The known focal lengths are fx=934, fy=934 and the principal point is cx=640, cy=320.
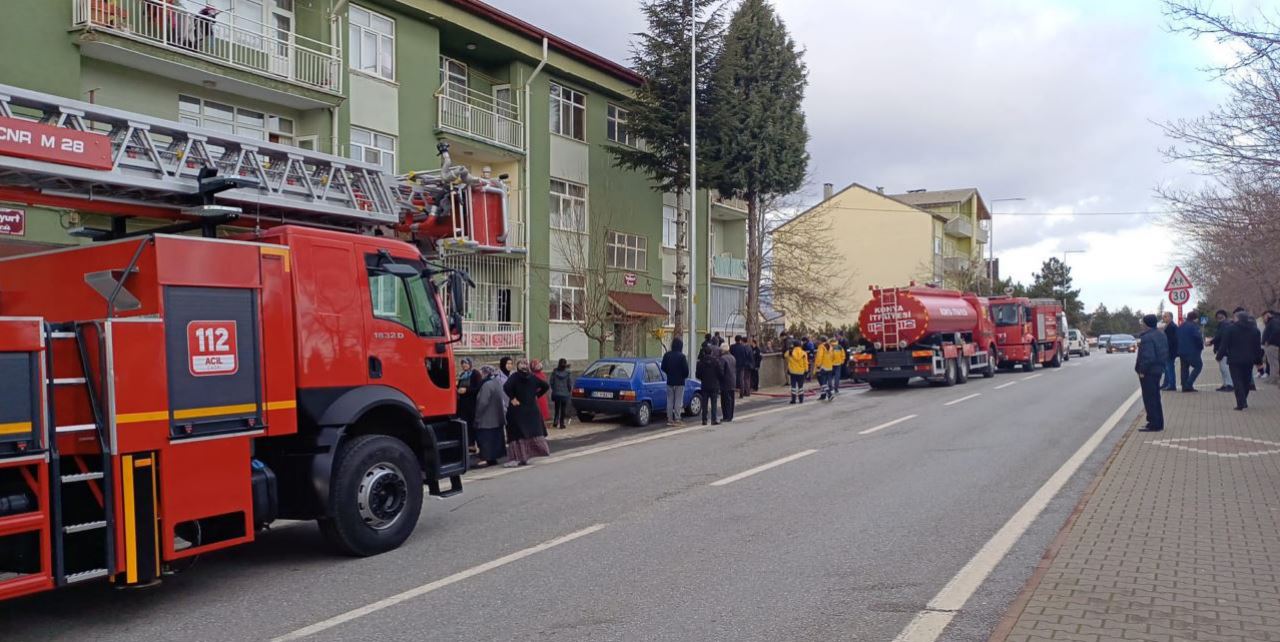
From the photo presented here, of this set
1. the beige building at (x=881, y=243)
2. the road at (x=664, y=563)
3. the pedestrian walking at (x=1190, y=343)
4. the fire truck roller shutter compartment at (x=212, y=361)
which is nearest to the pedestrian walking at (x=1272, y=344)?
the pedestrian walking at (x=1190, y=343)

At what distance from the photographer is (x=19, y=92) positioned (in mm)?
6184

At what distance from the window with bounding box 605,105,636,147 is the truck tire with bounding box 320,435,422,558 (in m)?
23.6

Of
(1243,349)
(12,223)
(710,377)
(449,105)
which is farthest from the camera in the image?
(449,105)

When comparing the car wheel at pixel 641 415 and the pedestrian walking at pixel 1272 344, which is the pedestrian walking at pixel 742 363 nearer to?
the car wheel at pixel 641 415

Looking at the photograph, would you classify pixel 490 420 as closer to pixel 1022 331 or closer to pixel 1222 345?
pixel 1222 345

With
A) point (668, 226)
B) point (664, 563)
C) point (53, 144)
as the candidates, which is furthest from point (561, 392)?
point (668, 226)

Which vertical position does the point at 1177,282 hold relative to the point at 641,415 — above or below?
above

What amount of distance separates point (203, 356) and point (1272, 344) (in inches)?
809

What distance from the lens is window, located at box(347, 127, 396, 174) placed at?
21.6m

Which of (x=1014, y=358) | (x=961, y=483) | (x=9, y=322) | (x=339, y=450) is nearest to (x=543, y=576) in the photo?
(x=339, y=450)

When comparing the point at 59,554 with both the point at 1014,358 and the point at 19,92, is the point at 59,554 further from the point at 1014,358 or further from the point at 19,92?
the point at 1014,358

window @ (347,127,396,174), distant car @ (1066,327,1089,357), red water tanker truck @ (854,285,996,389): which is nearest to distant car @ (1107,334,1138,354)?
distant car @ (1066,327,1089,357)

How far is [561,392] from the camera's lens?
19.0 meters

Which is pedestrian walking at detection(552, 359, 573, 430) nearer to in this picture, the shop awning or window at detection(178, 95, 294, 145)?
window at detection(178, 95, 294, 145)
